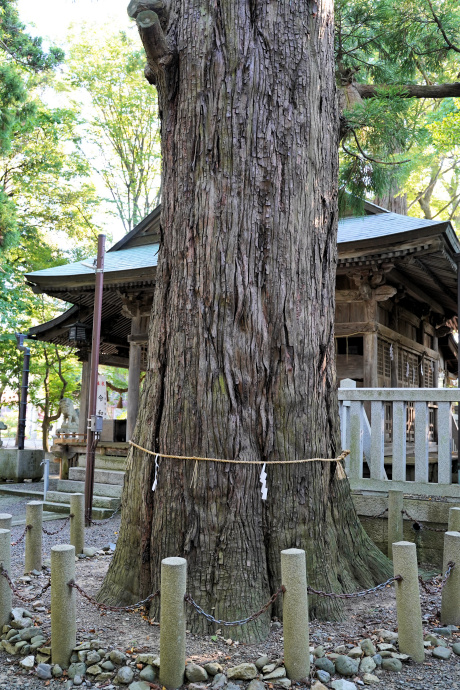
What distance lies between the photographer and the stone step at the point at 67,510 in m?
8.88

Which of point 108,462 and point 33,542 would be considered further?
point 108,462

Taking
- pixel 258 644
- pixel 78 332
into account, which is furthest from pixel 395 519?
pixel 78 332

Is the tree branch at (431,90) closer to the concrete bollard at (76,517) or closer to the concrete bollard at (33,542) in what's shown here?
the concrete bollard at (76,517)

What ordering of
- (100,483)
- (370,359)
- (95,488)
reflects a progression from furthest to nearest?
(100,483) < (95,488) < (370,359)

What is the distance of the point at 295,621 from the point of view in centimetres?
285

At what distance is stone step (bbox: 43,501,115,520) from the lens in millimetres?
8875

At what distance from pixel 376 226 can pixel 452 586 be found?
7102 millimetres

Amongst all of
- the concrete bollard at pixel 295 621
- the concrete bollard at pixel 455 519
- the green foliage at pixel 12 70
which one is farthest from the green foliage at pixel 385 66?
the green foliage at pixel 12 70

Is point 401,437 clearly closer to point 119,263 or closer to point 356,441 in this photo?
point 356,441

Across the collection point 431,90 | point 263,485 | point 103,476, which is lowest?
point 103,476

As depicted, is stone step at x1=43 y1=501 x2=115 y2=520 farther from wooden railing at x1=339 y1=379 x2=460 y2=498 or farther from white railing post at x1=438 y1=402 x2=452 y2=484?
white railing post at x1=438 y1=402 x2=452 y2=484

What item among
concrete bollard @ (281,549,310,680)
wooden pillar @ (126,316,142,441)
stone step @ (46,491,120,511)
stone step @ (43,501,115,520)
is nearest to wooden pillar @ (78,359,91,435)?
wooden pillar @ (126,316,142,441)


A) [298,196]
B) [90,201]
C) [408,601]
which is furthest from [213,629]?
[90,201]

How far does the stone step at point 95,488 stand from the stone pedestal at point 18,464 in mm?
3789
